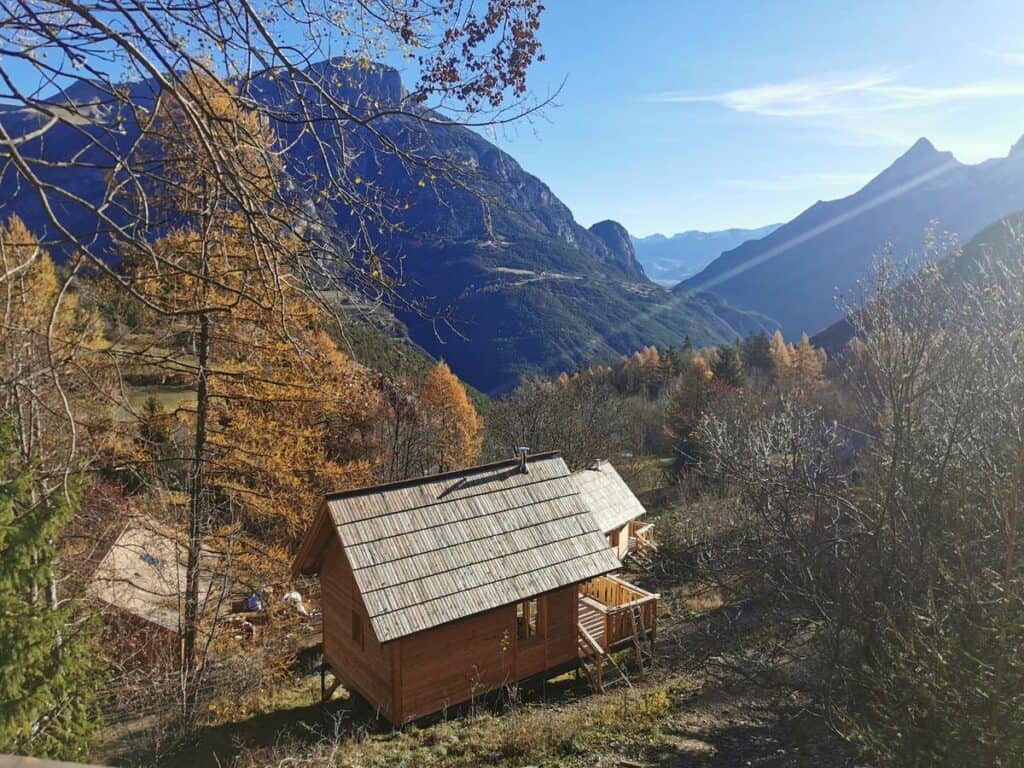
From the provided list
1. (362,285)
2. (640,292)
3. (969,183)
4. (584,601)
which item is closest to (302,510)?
(584,601)

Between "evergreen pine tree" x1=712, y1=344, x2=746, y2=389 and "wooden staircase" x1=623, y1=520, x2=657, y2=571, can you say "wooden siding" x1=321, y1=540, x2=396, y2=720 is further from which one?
"evergreen pine tree" x1=712, y1=344, x2=746, y2=389

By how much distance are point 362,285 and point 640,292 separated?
572 feet

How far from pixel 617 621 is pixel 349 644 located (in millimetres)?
5790

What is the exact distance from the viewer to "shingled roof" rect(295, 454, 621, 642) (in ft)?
36.8

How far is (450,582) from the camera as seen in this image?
1173cm

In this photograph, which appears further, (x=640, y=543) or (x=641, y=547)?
(x=640, y=543)

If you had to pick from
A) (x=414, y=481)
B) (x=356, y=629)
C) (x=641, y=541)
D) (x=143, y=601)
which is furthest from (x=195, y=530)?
(x=641, y=541)

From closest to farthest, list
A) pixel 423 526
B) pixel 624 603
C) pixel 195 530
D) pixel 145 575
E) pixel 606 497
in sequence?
pixel 195 530 → pixel 423 526 → pixel 624 603 → pixel 145 575 → pixel 606 497

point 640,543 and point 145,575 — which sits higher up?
point 145,575

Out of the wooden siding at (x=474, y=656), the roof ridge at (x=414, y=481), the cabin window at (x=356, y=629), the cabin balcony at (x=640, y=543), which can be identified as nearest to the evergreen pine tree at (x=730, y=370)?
the cabin balcony at (x=640, y=543)

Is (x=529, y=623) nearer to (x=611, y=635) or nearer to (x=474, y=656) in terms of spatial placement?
(x=474, y=656)

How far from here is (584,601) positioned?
48.9ft

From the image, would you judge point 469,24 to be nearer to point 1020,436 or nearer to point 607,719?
point 1020,436

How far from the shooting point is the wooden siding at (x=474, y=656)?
11328 mm
